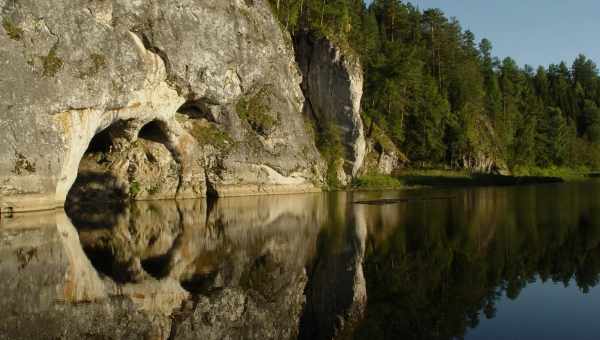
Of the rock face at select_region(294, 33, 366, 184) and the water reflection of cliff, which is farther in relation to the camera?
the rock face at select_region(294, 33, 366, 184)

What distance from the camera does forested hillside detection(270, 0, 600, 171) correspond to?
6444 centimetres

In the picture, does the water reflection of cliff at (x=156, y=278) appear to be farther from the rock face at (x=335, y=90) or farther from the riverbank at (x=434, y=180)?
the rock face at (x=335, y=90)

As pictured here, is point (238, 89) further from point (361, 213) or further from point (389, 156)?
point (389, 156)

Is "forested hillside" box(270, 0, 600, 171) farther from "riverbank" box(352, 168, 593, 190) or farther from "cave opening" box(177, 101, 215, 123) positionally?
"cave opening" box(177, 101, 215, 123)

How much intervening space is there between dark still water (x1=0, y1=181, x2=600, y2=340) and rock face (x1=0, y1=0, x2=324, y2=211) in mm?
6033

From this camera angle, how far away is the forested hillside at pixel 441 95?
64438 mm

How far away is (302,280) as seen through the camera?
39.8 feet

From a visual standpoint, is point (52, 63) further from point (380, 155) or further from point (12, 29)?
point (380, 155)

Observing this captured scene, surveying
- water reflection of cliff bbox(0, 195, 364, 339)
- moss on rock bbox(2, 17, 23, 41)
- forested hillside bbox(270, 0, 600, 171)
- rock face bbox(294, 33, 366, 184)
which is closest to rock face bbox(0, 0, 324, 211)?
moss on rock bbox(2, 17, 23, 41)

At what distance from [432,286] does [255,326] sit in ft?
14.5

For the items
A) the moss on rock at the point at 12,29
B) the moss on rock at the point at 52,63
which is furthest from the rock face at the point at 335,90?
the moss on rock at the point at 12,29

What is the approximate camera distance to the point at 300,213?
27391 millimetres

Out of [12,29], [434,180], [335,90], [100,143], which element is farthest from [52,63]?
[434,180]

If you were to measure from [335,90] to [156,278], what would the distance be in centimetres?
4640
